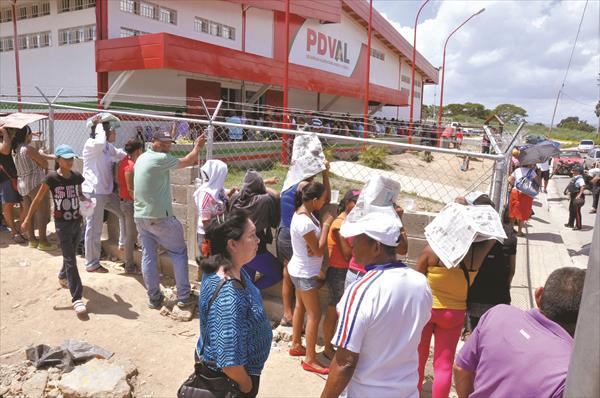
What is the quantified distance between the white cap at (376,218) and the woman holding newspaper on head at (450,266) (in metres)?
0.64

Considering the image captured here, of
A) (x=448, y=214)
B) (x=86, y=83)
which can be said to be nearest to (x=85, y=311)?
(x=448, y=214)

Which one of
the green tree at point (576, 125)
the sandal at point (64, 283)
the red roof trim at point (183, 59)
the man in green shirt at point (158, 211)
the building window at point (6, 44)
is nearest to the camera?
the man in green shirt at point (158, 211)

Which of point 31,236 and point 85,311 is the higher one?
point 31,236

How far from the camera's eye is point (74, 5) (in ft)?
45.2

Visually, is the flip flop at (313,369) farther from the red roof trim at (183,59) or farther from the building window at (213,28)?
the building window at (213,28)

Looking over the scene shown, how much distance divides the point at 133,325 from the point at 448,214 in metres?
3.47

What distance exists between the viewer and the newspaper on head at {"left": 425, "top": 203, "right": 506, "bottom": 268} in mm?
2779

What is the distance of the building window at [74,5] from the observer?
1323cm

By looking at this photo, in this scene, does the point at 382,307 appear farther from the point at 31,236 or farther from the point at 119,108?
the point at 119,108

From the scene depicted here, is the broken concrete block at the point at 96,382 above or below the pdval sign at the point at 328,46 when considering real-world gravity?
below

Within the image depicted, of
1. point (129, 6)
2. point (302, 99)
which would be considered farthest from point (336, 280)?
point (302, 99)

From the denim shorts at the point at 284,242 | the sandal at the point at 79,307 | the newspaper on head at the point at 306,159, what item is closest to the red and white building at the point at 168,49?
the sandal at the point at 79,307

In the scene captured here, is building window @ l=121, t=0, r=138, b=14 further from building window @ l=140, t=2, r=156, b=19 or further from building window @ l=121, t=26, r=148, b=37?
building window @ l=121, t=26, r=148, b=37

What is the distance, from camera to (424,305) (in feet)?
6.61
